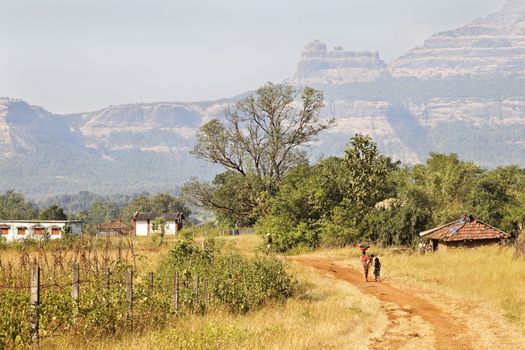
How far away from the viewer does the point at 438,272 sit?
1457 inches

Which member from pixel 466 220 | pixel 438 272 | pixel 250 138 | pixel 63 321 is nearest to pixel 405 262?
pixel 438 272

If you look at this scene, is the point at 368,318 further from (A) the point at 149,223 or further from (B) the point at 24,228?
(A) the point at 149,223

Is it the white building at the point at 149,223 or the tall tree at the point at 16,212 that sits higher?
the tall tree at the point at 16,212

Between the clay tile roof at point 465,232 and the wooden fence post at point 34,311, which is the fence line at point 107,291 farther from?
the clay tile roof at point 465,232

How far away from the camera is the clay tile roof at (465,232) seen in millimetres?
49244

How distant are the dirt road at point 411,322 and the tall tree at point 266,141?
39710mm

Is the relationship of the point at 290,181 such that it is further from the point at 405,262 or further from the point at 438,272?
the point at 438,272

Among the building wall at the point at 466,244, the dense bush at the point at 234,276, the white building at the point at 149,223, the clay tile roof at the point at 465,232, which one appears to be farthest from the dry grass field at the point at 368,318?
the white building at the point at 149,223

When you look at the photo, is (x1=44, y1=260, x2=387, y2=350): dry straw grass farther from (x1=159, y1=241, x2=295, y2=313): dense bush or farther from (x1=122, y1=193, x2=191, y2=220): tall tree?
(x1=122, y1=193, x2=191, y2=220): tall tree

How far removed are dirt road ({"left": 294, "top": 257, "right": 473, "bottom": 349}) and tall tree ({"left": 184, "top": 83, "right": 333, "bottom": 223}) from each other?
3971cm

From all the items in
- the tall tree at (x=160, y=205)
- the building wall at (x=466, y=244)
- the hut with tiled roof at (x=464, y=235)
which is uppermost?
the tall tree at (x=160, y=205)

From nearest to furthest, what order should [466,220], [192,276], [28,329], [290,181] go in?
[28,329], [192,276], [466,220], [290,181]

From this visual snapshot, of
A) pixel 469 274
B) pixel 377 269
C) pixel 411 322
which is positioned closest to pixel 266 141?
pixel 377 269

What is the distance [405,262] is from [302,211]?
59.4 ft
